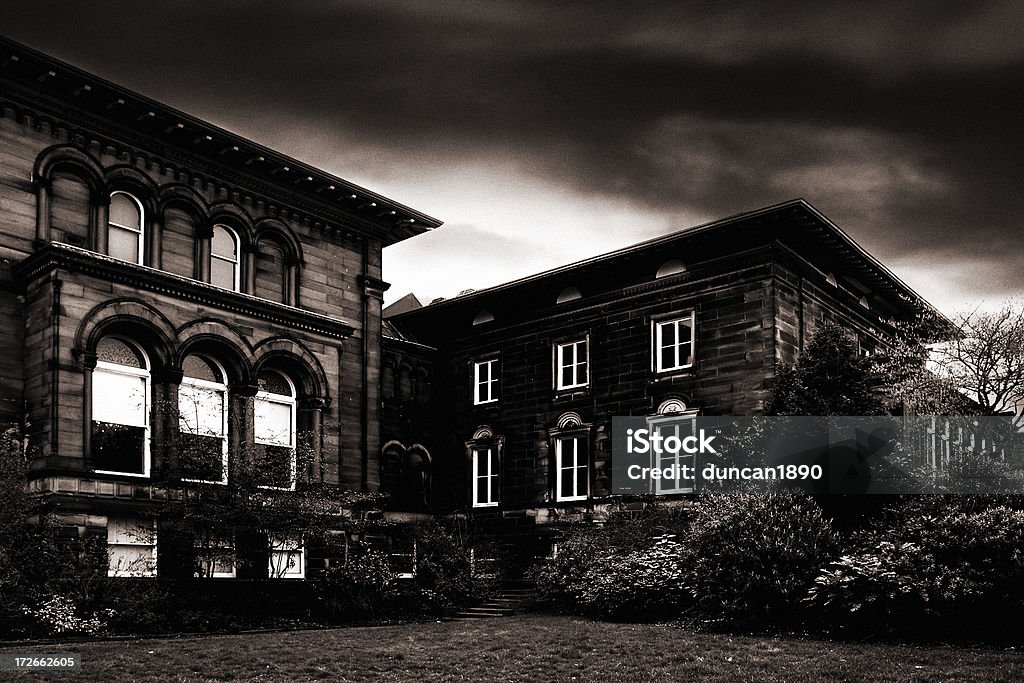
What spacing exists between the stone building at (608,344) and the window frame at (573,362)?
1.8 inches

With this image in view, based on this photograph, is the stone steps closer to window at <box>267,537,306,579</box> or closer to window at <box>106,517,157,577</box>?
window at <box>267,537,306,579</box>

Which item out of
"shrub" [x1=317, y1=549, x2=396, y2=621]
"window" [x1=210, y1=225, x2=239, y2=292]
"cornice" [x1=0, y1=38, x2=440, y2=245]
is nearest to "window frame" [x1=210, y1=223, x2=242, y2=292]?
"window" [x1=210, y1=225, x2=239, y2=292]

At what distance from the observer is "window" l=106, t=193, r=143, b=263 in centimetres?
2600

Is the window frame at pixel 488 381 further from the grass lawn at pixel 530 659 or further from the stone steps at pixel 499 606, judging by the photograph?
the grass lawn at pixel 530 659

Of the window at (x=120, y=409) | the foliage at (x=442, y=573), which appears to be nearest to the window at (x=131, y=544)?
the window at (x=120, y=409)

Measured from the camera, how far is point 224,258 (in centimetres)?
2855

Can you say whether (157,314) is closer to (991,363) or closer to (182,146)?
(182,146)

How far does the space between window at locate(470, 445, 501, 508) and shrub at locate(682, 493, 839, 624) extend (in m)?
14.7

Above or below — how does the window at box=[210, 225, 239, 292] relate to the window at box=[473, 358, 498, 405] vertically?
above

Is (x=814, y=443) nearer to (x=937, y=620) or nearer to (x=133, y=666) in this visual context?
(x=937, y=620)

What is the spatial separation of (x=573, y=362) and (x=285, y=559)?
12.2 m

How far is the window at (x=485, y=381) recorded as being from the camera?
121ft

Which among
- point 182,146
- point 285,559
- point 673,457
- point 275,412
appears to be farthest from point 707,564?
point 182,146

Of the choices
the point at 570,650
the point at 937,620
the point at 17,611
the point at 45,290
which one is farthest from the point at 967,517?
the point at 45,290
